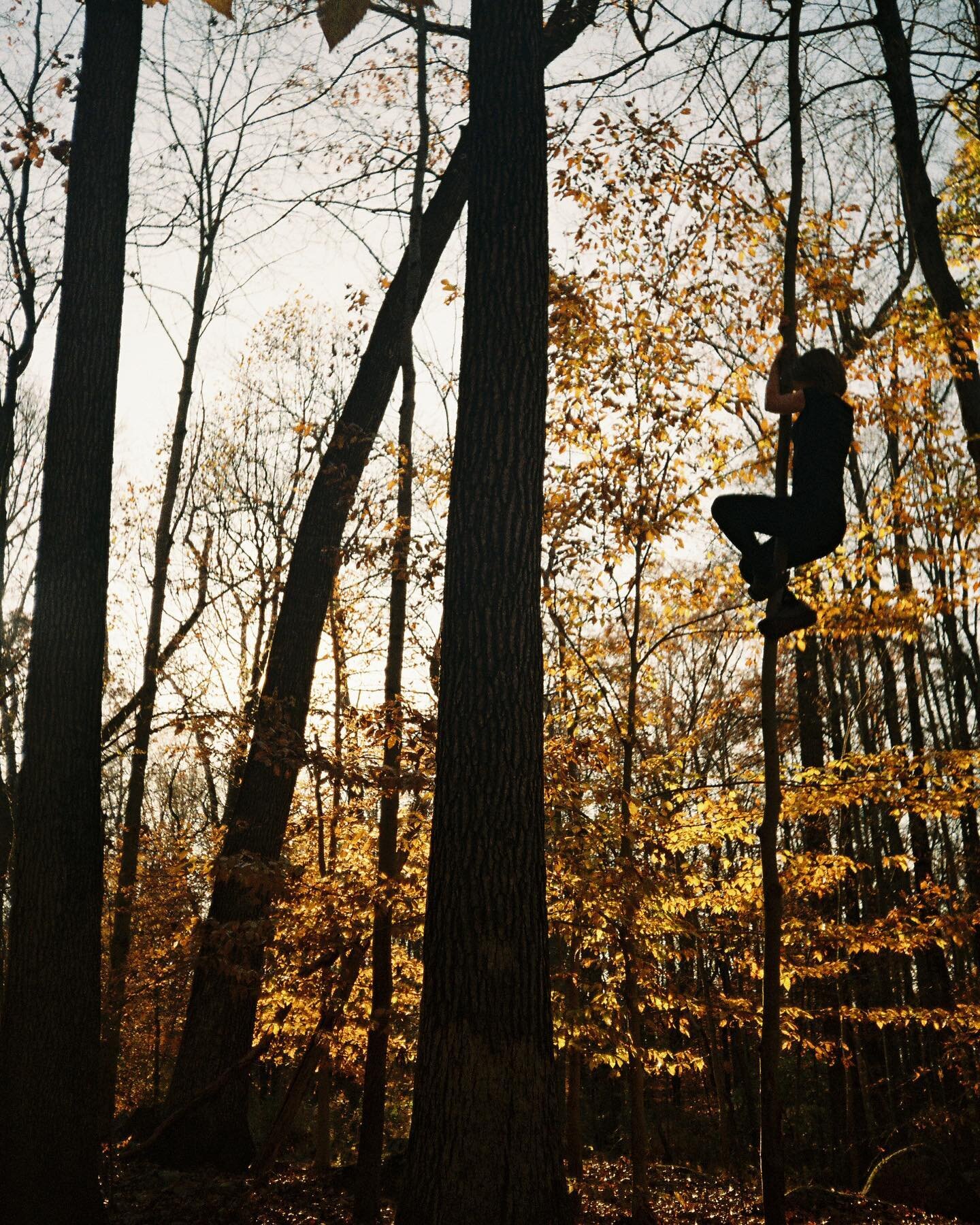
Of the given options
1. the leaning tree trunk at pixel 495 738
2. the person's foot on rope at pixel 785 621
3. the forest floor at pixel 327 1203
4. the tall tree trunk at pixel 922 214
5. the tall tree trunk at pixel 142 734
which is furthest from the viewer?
the tall tree trunk at pixel 142 734

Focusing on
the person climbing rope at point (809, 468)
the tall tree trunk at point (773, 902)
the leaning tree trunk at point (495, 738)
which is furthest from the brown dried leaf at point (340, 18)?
the person climbing rope at point (809, 468)

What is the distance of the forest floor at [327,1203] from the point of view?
610cm

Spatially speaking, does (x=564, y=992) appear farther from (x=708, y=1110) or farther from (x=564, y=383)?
(x=708, y=1110)

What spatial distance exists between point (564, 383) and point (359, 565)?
2.77m

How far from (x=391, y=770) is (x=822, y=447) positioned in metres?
3.36

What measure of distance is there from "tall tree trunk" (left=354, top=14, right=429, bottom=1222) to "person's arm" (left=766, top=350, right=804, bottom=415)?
9.74ft

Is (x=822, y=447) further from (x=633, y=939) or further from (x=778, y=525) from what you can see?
(x=633, y=939)

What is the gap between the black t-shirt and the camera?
15.7 feet

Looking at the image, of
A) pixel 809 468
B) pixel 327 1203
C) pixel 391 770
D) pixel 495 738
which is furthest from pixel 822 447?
pixel 327 1203

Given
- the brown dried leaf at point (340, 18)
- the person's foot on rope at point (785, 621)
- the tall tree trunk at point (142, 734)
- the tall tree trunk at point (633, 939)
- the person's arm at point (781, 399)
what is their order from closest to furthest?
the person's foot on rope at point (785, 621), the person's arm at point (781, 399), the brown dried leaf at point (340, 18), the tall tree trunk at point (633, 939), the tall tree trunk at point (142, 734)

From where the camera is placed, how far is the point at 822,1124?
20.9m

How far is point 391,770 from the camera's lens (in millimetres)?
6016

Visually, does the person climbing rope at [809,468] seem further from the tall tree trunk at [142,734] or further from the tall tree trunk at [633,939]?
the tall tree trunk at [142,734]

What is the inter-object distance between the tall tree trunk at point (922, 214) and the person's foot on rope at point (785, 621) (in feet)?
11.6
